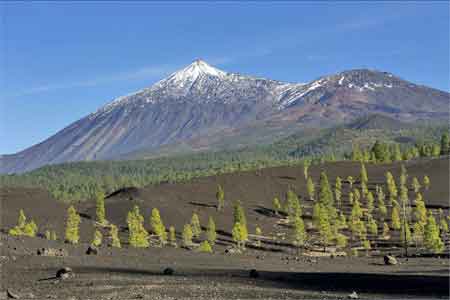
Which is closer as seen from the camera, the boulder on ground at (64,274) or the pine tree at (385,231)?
the boulder on ground at (64,274)

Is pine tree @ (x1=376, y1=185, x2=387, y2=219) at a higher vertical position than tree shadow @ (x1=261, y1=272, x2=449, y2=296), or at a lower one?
higher

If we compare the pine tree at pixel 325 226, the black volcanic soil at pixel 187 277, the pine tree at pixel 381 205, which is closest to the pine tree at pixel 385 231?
the pine tree at pixel 381 205

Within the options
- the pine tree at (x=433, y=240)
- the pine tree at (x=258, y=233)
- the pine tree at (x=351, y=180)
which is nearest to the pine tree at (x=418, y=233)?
the pine tree at (x=433, y=240)

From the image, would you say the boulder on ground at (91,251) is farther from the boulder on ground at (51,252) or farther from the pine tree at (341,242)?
the pine tree at (341,242)

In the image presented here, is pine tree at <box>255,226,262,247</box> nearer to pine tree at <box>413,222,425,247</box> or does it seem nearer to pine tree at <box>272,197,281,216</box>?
pine tree at <box>272,197,281,216</box>

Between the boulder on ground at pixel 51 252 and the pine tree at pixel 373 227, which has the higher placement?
the boulder on ground at pixel 51 252

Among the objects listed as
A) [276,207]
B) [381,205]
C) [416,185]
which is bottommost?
[276,207]

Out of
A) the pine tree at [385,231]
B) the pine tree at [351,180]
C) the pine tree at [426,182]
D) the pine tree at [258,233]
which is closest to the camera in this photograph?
the pine tree at [258,233]

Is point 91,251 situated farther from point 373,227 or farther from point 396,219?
point 396,219

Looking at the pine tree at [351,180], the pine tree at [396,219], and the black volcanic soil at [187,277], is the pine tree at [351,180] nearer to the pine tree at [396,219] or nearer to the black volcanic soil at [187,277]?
the pine tree at [396,219]

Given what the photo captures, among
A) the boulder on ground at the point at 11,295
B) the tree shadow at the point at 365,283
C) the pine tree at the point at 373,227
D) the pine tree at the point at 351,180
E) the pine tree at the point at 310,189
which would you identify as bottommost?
the pine tree at the point at 373,227

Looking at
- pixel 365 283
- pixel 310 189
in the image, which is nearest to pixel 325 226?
pixel 310 189

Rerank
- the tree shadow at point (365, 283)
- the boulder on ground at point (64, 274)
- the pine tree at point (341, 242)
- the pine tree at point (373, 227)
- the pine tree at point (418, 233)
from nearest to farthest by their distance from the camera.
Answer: the tree shadow at point (365, 283), the boulder on ground at point (64, 274), the pine tree at point (418, 233), the pine tree at point (341, 242), the pine tree at point (373, 227)

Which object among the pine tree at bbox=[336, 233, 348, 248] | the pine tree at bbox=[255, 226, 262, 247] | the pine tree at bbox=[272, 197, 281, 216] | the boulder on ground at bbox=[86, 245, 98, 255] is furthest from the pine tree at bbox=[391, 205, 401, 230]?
the boulder on ground at bbox=[86, 245, 98, 255]
